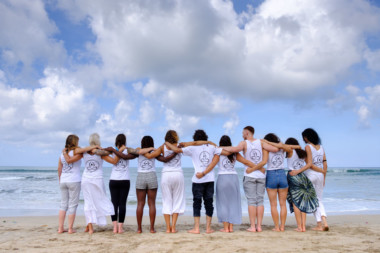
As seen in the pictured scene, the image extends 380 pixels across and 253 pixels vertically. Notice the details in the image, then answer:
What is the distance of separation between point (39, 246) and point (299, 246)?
13.0 ft

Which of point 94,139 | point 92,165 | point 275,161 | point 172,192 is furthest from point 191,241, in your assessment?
point 94,139

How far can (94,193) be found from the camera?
17.4 ft

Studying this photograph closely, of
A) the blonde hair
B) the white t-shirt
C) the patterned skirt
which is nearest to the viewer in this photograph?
the white t-shirt

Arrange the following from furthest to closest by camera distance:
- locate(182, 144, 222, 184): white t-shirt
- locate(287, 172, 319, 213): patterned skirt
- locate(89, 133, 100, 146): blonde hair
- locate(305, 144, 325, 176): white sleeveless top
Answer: locate(305, 144, 325, 176): white sleeveless top, locate(287, 172, 319, 213): patterned skirt, locate(89, 133, 100, 146): blonde hair, locate(182, 144, 222, 184): white t-shirt

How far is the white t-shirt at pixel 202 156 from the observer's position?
17.1 feet

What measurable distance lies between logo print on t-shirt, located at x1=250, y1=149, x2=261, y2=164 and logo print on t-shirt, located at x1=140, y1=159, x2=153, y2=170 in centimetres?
185

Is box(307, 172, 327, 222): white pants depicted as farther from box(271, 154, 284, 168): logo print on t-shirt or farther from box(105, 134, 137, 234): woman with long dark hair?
box(105, 134, 137, 234): woman with long dark hair

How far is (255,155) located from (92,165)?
298 cm

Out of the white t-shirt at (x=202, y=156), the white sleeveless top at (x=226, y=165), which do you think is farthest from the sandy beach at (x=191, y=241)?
the white sleeveless top at (x=226, y=165)

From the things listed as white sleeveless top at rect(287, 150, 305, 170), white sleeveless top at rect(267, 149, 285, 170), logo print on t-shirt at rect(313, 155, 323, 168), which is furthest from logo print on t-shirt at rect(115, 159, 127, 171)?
logo print on t-shirt at rect(313, 155, 323, 168)

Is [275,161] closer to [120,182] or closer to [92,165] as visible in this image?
[120,182]

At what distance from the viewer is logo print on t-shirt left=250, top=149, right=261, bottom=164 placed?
17.4ft

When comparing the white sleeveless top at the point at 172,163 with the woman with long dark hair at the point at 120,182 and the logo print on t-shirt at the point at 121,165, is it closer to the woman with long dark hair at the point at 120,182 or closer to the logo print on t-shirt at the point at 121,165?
the woman with long dark hair at the point at 120,182

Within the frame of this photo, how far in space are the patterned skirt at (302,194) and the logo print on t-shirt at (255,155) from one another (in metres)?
0.83
